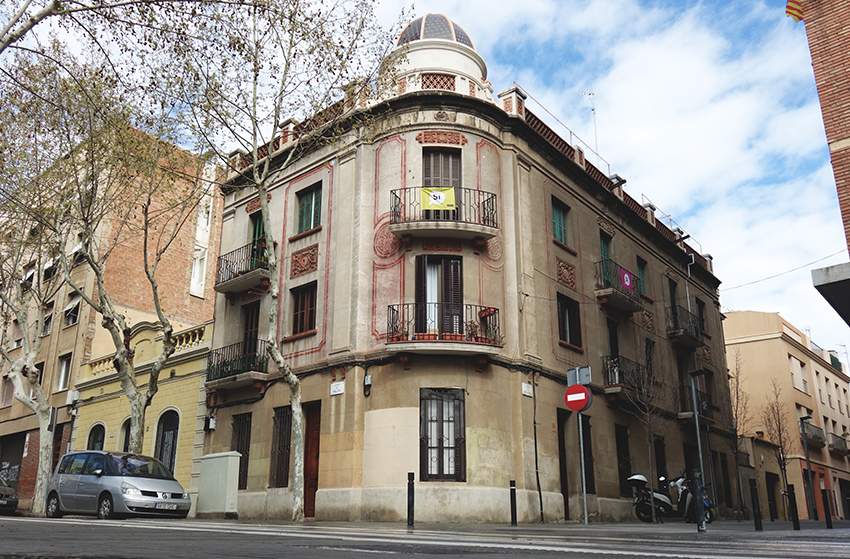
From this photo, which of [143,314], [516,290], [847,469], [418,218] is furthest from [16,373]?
[847,469]

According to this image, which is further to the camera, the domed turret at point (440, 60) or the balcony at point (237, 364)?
the balcony at point (237, 364)

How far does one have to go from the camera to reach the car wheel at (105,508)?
1534cm

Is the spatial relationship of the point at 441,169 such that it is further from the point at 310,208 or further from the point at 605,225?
the point at 605,225

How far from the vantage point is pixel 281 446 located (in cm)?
2041

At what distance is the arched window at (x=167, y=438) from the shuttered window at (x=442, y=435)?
35.2ft

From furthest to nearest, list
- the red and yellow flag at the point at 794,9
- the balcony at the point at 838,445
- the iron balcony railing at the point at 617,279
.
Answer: the balcony at the point at 838,445 → the iron balcony railing at the point at 617,279 → the red and yellow flag at the point at 794,9

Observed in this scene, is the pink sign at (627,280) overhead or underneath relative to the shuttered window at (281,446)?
overhead

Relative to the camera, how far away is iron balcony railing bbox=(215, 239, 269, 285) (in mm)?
22966

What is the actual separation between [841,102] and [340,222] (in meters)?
13.0

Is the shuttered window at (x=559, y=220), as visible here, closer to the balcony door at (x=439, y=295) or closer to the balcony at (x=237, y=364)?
the balcony door at (x=439, y=295)

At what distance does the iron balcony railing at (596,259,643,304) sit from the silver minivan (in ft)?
48.6

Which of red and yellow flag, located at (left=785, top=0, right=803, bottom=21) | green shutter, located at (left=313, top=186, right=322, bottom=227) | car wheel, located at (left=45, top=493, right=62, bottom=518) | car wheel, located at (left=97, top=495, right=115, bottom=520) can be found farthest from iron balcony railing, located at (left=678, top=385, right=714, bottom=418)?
car wheel, located at (left=45, top=493, right=62, bottom=518)

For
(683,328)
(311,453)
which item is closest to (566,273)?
(683,328)

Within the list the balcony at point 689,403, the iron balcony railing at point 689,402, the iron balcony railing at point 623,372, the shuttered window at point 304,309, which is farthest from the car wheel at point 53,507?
the iron balcony railing at point 689,402
